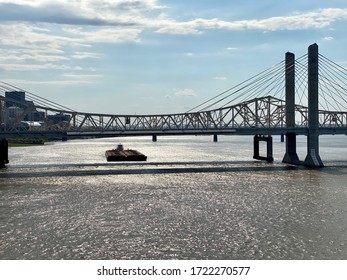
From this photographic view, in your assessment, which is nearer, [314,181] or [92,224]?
[92,224]

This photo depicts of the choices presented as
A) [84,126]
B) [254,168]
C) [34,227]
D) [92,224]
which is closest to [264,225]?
[92,224]

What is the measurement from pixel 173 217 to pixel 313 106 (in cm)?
4724

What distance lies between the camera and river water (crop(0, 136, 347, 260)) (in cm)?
2402

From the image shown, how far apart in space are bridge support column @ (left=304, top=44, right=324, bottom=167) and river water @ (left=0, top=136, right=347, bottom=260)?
16.0 metres

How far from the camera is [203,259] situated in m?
Result: 22.4

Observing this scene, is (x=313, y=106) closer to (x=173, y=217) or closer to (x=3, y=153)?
(x=173, y=217)

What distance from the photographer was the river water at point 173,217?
945 inches

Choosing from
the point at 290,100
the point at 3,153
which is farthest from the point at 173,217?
the point at 290,100

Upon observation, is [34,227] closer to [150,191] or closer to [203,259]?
[203,259]

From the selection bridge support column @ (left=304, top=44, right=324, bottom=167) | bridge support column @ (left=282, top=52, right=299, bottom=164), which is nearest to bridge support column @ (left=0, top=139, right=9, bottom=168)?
bridge support column @ (left=282, top=52, right=299, bottom=164)

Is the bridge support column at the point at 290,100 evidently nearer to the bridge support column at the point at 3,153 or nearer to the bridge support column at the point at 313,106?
the bridge support column at the point at 313,106

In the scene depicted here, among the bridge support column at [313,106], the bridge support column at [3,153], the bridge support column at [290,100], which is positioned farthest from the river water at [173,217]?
the bridge support column at [290,100]
